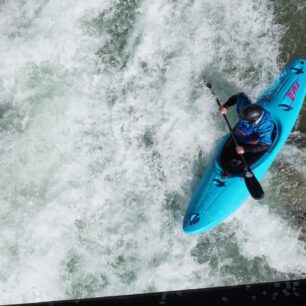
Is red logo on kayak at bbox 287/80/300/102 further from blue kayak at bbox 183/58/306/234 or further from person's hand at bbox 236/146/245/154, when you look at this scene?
person's hand at bbox 236/146/245/154

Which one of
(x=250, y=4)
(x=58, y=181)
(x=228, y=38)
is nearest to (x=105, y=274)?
(x=58, y=181)

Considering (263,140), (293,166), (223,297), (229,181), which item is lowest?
(293,166)

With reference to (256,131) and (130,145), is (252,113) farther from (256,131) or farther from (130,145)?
(130,145)

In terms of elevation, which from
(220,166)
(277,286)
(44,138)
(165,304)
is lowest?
(220,166)

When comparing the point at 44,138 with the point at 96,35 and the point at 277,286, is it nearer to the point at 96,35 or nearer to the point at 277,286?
the point at 96,35

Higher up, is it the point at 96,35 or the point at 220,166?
the point at 96,35

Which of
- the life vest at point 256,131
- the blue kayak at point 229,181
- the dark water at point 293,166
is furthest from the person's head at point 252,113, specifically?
the dark water at point 293,166

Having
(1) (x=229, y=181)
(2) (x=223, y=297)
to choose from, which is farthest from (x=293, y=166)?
(2) (x=223, y=297)
